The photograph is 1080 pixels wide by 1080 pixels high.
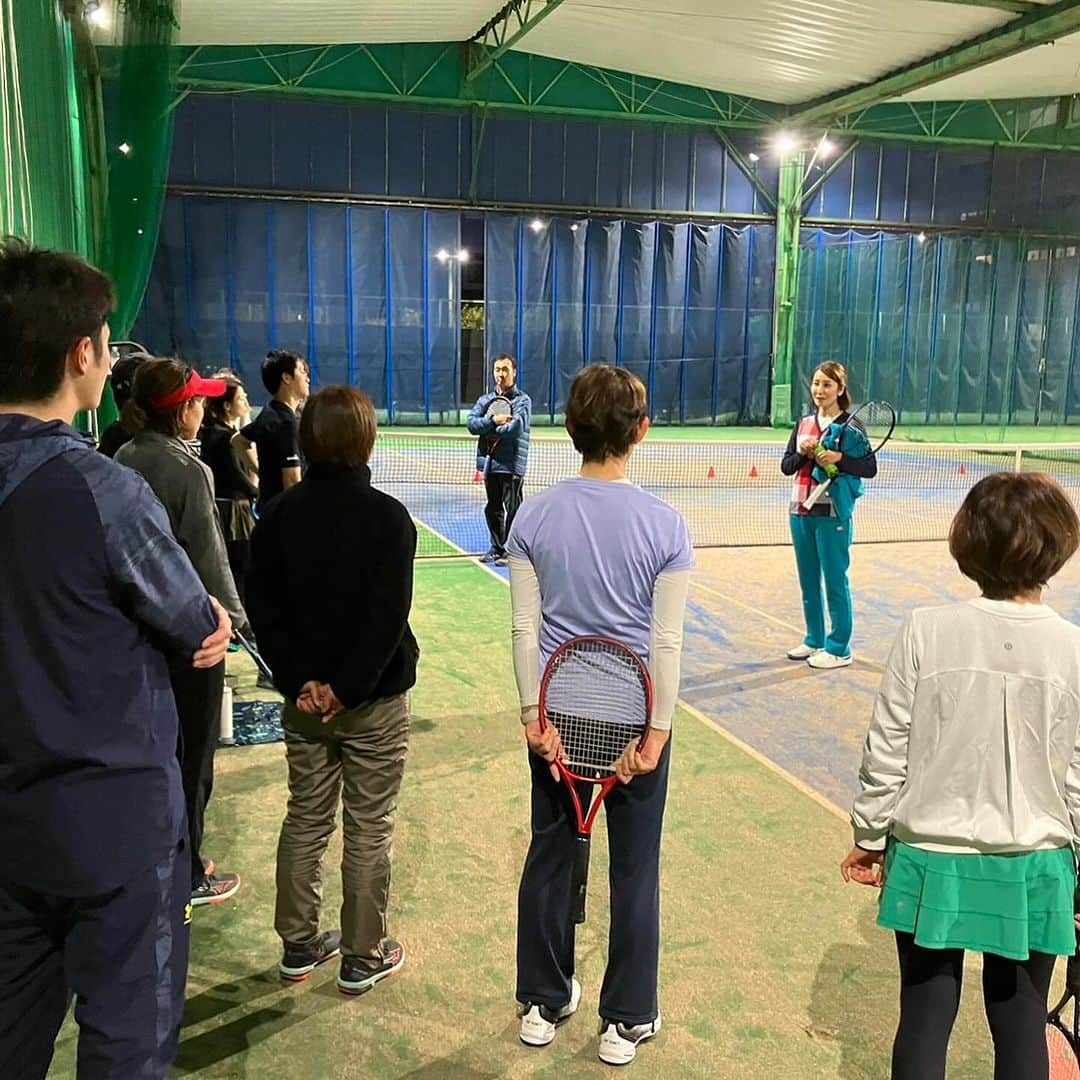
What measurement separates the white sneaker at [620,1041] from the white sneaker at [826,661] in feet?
11.4

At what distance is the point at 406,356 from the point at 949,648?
1891cm

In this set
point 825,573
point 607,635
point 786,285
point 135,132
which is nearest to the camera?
point 607,635

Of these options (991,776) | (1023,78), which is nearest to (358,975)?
(991,776)

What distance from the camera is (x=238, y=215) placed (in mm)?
18812

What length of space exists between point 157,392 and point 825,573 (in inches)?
153

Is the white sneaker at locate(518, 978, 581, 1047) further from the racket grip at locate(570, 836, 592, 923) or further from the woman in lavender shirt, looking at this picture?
the racket grip at locate(570, 836, 592, 923)

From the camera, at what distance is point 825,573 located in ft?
19.0

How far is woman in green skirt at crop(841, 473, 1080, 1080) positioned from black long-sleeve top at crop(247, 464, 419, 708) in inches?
48.1

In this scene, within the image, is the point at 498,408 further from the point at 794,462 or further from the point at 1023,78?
the point at 1023,78

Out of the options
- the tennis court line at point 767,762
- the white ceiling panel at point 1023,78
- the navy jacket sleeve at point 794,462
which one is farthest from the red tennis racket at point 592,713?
the white ceiling panel at point 1023,78


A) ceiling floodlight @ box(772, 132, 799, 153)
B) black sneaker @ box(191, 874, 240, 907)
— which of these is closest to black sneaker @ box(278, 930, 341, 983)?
black sneaker @ box(191, 874, 240, 907)

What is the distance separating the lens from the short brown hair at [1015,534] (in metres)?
1.96

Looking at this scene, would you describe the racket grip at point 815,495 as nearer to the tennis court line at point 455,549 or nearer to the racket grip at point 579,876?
the tennis court line at point 455,549

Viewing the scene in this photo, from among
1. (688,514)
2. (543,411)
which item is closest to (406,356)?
(543,411)
